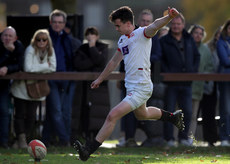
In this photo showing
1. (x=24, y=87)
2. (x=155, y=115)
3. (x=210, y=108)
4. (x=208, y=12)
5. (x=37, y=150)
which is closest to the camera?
(x=37, y=150)

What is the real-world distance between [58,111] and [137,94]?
3.75 meters

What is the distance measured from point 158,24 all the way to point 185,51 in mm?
4507

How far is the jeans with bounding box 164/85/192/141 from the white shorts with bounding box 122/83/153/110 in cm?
360

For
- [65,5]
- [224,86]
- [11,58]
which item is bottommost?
[224,86]

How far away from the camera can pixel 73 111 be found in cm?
1387

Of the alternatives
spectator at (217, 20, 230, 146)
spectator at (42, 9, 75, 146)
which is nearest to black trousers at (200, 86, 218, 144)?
spectator at (217, 20, 230, 146)

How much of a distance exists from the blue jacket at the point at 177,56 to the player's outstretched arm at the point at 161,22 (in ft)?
13.0

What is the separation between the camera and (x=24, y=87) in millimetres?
13234

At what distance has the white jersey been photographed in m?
9.79

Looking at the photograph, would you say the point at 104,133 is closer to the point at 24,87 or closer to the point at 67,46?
the point at 24,87

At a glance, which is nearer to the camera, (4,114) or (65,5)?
(4,114)

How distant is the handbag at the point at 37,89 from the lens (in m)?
Answer: 13.2

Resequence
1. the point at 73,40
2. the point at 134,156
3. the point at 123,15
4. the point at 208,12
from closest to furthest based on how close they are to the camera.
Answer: the point at 123,15 < the point at 134,156 < the point at 73,40 < the point at 208,12

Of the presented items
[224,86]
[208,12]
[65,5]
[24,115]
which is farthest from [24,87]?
[208,12]
